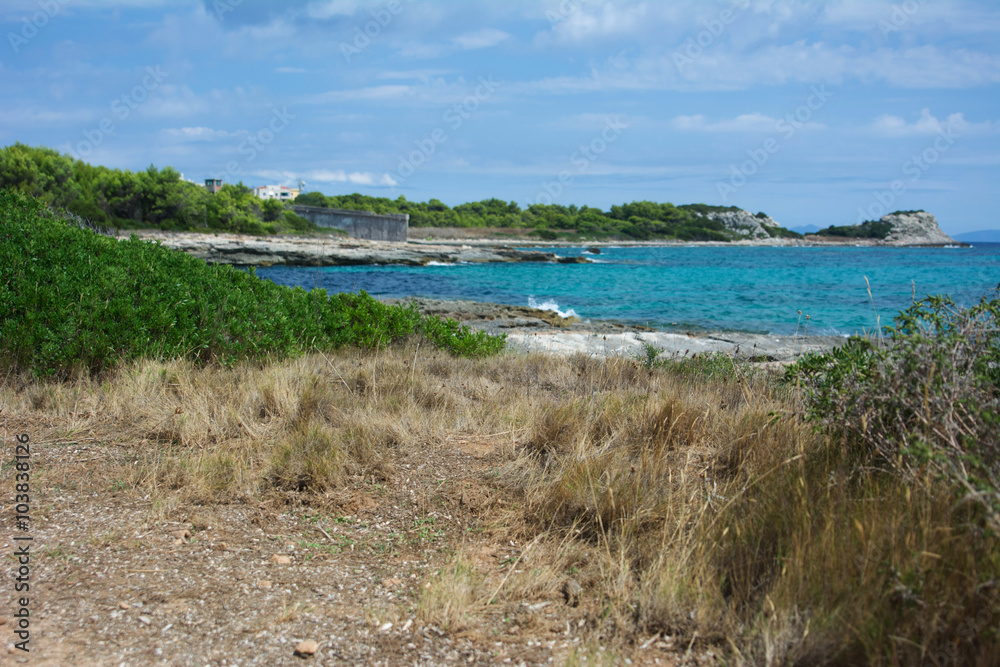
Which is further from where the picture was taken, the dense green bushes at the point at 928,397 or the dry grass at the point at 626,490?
the dense green bushes at the point at 928,397

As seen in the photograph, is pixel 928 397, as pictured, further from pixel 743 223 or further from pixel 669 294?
pixel 743 223

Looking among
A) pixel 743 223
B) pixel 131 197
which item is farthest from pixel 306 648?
pixel 743 223

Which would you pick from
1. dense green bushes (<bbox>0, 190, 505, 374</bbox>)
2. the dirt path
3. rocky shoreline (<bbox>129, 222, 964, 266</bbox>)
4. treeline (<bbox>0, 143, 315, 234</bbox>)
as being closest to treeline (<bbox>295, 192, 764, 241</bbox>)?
treeline (<bbox>0, 143, 315, 234</bbox>)

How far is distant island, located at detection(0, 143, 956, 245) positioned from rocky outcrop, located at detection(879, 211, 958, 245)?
0.81ft

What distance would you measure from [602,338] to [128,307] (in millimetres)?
9370

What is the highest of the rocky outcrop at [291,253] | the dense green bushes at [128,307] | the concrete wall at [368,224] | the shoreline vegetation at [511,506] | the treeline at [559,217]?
the treeline at [559,217]

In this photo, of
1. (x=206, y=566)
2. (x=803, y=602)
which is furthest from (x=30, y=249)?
(x=803, y=602)

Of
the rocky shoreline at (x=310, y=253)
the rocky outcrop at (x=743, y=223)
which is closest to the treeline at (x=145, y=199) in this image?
the rocky shoreline at (x=310, y=253)

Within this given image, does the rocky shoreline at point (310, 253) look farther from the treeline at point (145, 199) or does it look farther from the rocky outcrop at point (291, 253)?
the treeline at point (145, 199)

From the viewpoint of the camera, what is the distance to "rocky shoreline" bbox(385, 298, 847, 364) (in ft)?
36.6

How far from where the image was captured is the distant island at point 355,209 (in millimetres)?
44812

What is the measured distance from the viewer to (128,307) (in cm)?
637

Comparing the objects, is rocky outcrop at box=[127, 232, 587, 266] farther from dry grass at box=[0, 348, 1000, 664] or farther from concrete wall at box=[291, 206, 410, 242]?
dry grass at box=[0, 348, 1000, 664]

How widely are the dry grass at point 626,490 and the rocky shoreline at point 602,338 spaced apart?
164 inches
